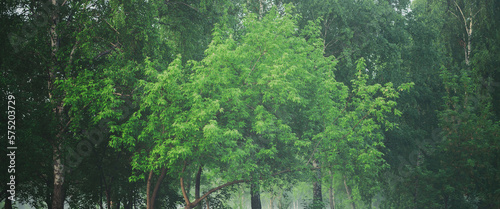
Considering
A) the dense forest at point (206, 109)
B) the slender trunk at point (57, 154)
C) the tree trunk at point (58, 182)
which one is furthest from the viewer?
the tree trunk at point (58, 182)

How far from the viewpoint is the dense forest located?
13969 mm

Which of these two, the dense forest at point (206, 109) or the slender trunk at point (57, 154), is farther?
the slender trunk at point (57, 154)

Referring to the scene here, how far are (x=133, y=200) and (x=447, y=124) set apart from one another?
52.6 feet

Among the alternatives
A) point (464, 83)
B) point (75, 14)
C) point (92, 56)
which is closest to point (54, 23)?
point (75, 14)

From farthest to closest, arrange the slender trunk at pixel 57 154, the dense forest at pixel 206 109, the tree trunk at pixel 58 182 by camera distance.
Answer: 1. the tree trunk at pixel 58 182
2. the slender trunk at pixel 57 154
3. the dense forest at pixel 206 109

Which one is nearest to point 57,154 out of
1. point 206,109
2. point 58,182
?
point 58,182

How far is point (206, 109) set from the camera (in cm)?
1337

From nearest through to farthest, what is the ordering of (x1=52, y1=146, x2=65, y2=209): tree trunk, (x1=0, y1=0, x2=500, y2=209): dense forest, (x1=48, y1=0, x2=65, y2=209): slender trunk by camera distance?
(x1=0, y1=0, x2=500, y2=209): dense forest, (x1=48, y1=0, x2=65, y2=209): slender trunk, (x1=52, y1=146, x2=65, y2=209): tree trunk

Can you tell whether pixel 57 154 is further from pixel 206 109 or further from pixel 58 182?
pixel 206 109

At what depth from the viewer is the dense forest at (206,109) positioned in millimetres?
13969

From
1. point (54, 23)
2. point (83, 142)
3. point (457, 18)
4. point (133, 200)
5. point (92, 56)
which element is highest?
point (457, 18)

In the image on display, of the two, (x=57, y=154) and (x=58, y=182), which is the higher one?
(x=57, y=154)

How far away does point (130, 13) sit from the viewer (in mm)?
15781

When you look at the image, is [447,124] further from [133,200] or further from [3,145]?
[3,145]
